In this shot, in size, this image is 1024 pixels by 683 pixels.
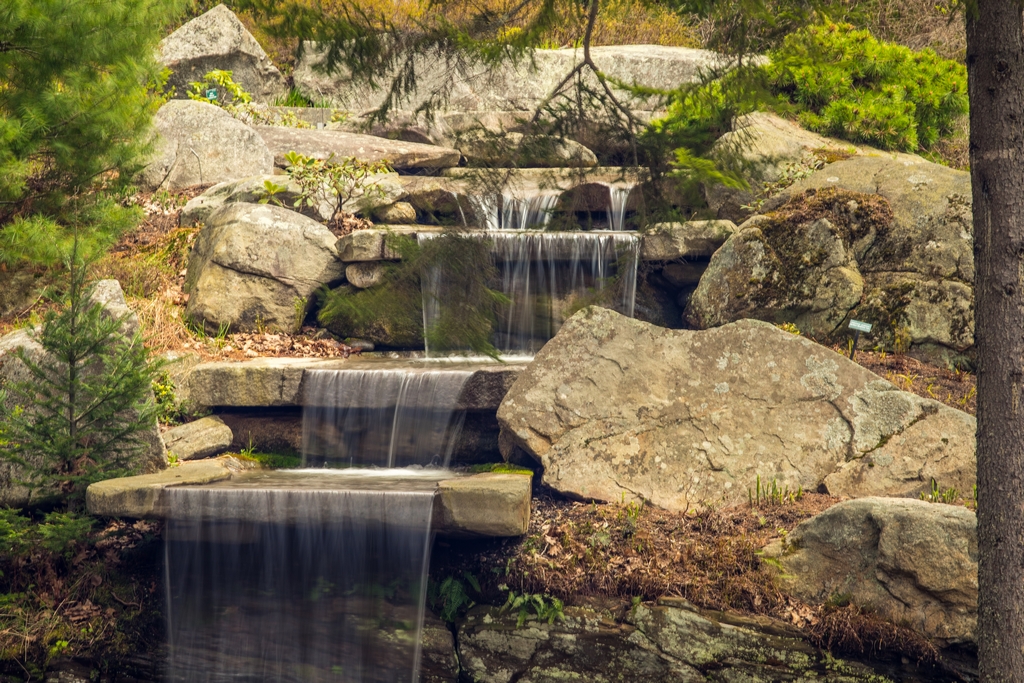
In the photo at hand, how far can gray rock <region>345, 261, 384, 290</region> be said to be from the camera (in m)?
8.64

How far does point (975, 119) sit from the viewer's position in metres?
3.61

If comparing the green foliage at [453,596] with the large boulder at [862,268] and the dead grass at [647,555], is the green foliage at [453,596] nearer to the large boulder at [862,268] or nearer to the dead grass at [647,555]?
the dead grass at [647,555]

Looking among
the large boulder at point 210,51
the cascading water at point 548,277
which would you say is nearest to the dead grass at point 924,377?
the cascading water at point 548,277

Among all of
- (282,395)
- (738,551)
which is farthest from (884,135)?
(282,395)

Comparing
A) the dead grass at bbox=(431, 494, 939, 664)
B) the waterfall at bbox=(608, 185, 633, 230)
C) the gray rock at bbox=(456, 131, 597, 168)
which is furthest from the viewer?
the waterfall at bbox=(608, 185, 633, 230)

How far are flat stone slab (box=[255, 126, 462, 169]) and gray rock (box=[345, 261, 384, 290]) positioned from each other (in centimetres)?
291

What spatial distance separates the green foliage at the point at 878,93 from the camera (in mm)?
10211

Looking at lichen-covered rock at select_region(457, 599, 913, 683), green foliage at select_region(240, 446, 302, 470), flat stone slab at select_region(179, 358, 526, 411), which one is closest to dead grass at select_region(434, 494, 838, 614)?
lichen-covered rock at select_region(457, 599, 913, 683)

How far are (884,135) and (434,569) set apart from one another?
8.17 m

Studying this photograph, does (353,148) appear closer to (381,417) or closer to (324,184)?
(324,184)

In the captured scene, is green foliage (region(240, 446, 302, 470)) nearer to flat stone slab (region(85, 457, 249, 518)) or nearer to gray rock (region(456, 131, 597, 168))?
flat stone slab (region(85, 457, 249, 518))

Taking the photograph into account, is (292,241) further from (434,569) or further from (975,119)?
(975,119)

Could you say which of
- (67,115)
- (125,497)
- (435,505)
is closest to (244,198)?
(67,115)

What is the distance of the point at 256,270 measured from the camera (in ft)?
27.9
